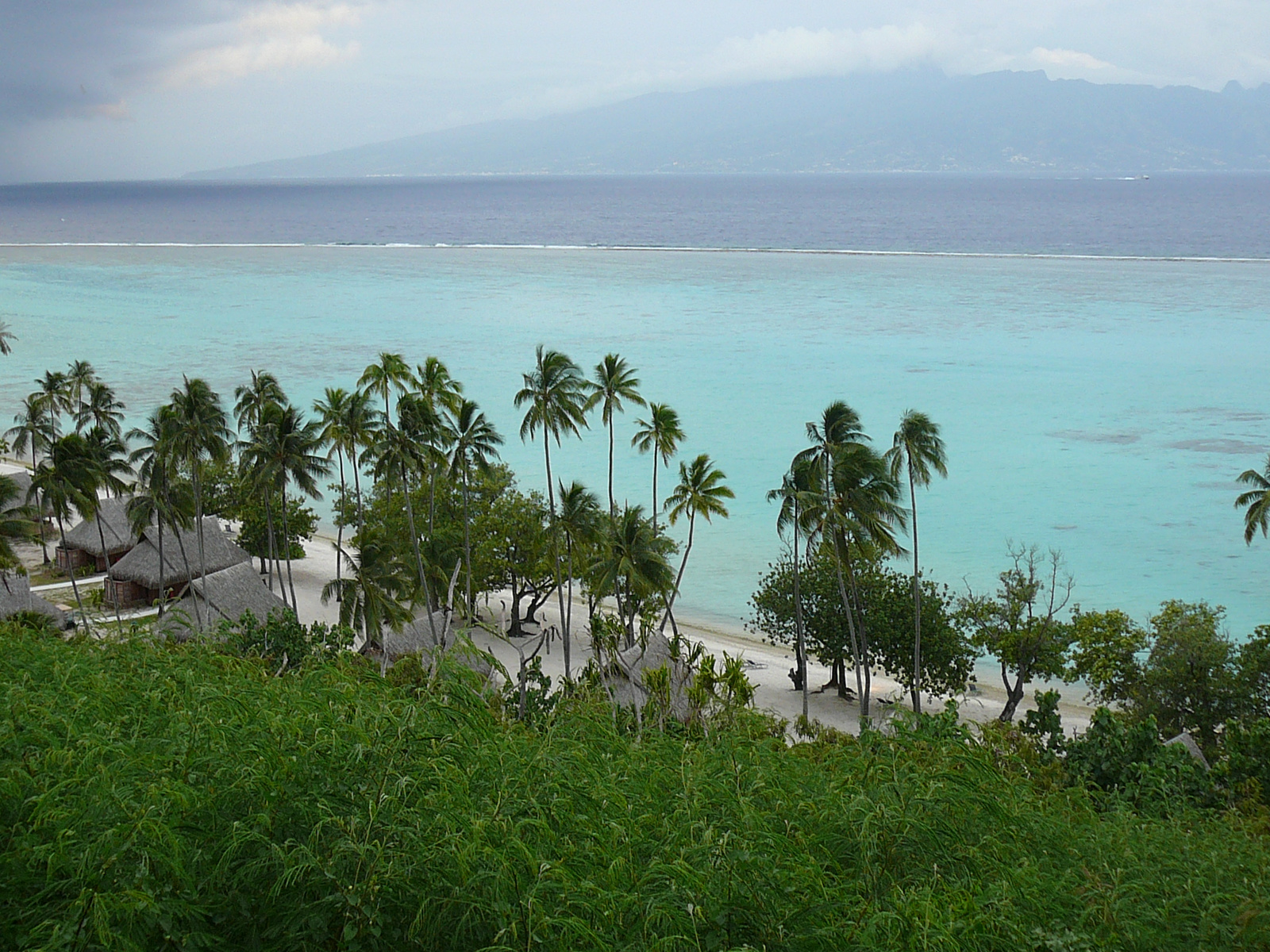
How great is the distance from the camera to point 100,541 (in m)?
35.4

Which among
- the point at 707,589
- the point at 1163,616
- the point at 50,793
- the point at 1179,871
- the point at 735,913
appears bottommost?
the point at 707,589

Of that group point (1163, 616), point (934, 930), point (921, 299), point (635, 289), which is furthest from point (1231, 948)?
point (635, 289)

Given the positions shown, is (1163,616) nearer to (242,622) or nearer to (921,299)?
(242,622)

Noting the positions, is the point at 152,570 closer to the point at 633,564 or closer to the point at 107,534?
the point at 107,534

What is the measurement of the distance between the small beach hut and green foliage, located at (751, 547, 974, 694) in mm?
21011

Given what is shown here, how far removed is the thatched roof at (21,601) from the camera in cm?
2608

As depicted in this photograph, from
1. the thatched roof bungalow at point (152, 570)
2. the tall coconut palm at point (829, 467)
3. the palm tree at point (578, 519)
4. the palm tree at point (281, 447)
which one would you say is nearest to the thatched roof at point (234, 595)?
the thatched roof bungalow at point (152, 570)

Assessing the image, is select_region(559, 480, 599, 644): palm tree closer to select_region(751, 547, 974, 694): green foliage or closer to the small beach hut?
select_region(751, 547, 974, 694): green foliage

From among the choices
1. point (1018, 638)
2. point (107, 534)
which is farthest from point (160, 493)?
point (1018, 638)

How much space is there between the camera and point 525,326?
7869cm

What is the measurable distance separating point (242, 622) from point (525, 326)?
60.2m

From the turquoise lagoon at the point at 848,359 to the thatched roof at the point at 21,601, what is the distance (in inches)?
721

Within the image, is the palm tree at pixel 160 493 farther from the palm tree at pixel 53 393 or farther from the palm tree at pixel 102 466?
the palm tree at pixel 53 393

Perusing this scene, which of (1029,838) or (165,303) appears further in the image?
(165,303)
